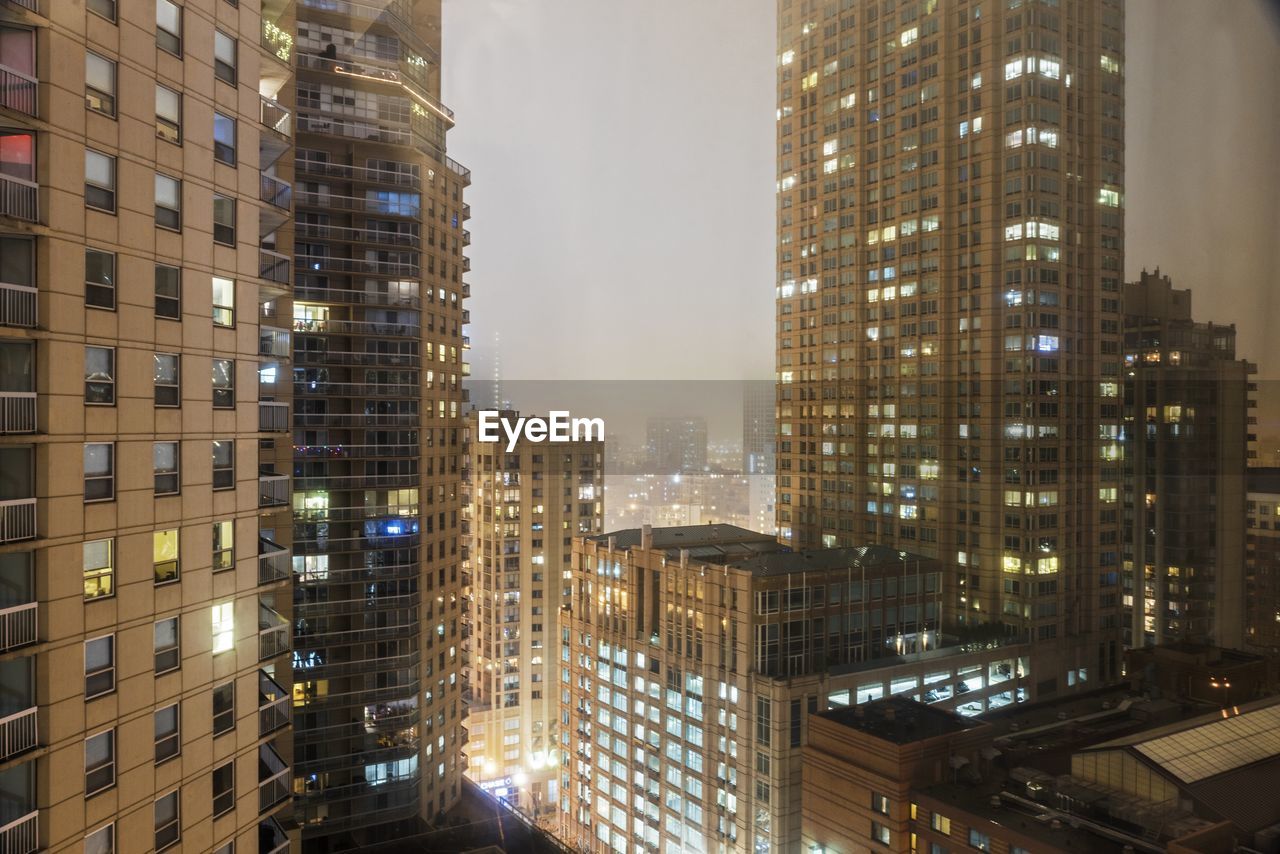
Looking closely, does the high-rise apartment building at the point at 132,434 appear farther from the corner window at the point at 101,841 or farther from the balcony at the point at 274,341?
the balcony at the point at 274,341

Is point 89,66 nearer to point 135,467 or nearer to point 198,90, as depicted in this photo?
point 198,90

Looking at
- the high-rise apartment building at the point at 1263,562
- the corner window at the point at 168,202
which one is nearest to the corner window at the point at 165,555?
the corner window at the point at 168,202

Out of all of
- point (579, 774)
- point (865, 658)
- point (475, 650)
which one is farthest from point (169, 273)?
point (475, 650)

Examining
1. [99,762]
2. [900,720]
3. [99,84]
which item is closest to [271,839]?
[99,762]

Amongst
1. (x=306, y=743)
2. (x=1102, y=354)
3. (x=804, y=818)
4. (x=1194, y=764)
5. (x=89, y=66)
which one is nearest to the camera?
(x=89, y=66)

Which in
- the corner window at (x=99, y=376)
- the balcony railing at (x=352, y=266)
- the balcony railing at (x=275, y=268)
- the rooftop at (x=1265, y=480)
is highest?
the balcony railing at (x=352, y=266)

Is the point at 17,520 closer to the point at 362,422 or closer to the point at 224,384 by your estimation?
the point at 224,384

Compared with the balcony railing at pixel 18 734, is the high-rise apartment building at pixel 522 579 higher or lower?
lower

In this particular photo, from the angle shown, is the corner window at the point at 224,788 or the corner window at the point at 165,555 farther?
the corner window at the point at 224,788
